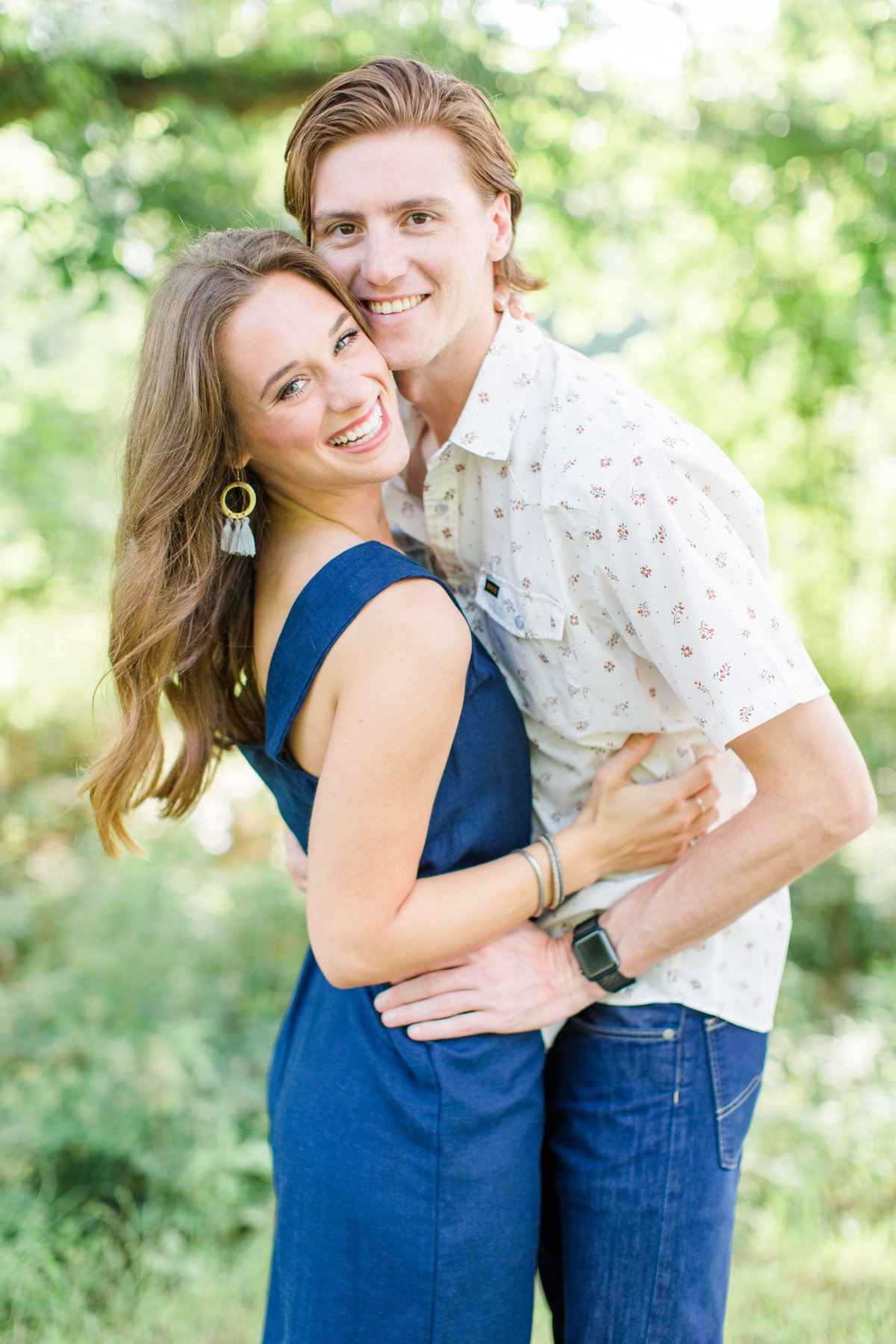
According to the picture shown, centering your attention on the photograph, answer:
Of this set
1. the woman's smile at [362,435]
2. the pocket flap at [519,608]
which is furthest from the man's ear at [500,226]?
the pocket flap at [519,608]

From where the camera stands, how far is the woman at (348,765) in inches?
53.2

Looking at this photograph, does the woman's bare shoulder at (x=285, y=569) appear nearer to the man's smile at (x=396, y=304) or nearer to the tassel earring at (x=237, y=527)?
the tassel earring at (x=237, y=527)

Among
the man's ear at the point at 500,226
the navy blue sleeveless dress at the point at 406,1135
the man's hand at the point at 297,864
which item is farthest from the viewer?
the man's hand at the point at 297,864

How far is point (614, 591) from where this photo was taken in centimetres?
140

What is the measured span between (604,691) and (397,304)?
74cm

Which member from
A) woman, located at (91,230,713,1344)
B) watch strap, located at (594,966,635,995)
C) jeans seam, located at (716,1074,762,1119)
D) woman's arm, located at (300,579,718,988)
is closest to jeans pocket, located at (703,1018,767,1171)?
jeans seam, located at (716,1074,762,1119)

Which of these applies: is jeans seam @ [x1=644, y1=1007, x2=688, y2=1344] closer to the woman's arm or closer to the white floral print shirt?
the white floral print shirt

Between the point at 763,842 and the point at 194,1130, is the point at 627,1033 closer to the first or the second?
the point at 763,842

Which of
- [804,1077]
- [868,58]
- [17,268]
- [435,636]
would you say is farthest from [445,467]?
[868,58]

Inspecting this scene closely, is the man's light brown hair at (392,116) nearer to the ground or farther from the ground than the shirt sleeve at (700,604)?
farther from the ground

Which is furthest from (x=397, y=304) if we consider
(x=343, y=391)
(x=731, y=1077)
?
(x=731, y=1077)

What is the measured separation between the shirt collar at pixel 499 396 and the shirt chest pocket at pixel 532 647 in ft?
0.71

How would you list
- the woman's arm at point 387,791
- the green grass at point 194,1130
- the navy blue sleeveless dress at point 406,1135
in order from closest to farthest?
the woman's arm at point 387,791, the navy blue sleeveless dress at point 406,1135, the green grass at point 194,1130

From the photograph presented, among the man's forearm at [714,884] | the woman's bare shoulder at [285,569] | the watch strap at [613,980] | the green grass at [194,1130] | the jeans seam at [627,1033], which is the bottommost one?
the green grass at [194,1130]
